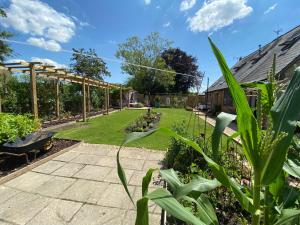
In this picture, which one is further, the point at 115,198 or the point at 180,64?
the point at 180,64

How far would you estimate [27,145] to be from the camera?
13.4 feet

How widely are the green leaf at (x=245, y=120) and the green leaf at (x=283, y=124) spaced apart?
0.06 meters

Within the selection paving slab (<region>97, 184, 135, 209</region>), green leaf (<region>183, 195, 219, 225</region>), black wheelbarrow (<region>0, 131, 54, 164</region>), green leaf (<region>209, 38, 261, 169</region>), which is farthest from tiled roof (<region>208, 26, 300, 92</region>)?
black wheelbarrow (<region>0, 131, 54, 164</region>)

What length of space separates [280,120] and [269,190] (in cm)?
51

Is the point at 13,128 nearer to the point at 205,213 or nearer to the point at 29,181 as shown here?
the point at 29,181

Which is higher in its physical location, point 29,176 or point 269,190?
point 269,190

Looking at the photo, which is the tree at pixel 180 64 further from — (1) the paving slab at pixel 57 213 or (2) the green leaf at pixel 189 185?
(2) the green leaf at pixel 189 185

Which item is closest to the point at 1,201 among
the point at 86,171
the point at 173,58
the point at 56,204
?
the point at 56,204

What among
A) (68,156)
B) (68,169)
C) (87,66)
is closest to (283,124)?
(68,169)

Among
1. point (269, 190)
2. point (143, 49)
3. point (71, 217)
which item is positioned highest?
point (143, 49)

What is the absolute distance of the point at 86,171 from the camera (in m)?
3.90

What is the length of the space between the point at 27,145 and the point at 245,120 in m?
4.39

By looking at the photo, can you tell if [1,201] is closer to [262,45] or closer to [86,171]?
[86,171]

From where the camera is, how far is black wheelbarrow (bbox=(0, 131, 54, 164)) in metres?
3.98
